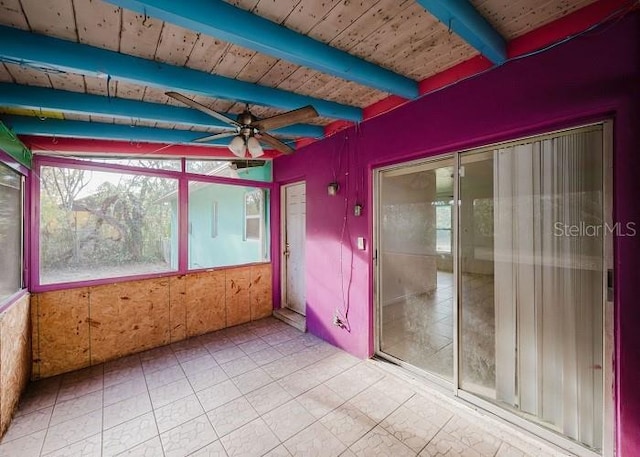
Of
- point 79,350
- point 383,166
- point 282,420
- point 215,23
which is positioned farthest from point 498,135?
point 79,350

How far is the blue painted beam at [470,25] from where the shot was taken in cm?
136

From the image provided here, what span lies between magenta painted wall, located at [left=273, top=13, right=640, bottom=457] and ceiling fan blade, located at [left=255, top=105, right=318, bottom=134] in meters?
1.05

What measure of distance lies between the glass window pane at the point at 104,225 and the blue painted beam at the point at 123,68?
165 cm

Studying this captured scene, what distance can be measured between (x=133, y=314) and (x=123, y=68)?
280 centimetres

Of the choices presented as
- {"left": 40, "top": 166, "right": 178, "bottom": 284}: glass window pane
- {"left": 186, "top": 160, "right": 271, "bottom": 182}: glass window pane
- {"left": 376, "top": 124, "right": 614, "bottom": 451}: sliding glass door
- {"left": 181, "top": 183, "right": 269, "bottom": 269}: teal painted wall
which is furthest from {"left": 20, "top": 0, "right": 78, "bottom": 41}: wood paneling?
{"left": 376, "top": 124, "right": 614, "bottom": 451}: sliding glass door

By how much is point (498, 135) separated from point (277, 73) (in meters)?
1.79

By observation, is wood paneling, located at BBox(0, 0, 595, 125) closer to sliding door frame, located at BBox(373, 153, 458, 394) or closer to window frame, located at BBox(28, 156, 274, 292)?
sliding door frame, located at BBox(373, 153, 458, 394)

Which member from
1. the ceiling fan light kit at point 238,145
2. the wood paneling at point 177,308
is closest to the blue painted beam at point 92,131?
the ceiling fan light kit at point 238,145

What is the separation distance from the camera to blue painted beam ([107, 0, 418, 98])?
127 centimetres

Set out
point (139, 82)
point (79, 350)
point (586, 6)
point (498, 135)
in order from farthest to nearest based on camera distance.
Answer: point (79, 350), point (498, 135), point (139, 82), point (586, 6)

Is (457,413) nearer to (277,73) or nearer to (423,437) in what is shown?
(423,437)

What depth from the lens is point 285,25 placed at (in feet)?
5.26

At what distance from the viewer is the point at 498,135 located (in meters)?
2.00

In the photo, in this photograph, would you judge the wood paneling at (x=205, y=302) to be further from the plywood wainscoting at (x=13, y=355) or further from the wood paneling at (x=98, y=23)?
the wood paneling at (x=98, y=23)
